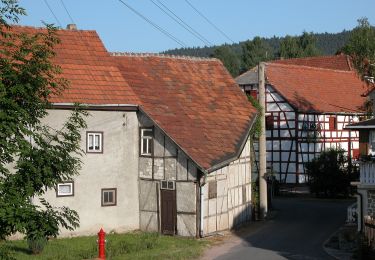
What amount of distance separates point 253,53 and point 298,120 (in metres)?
57.1

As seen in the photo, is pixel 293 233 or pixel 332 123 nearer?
pixel 293 233

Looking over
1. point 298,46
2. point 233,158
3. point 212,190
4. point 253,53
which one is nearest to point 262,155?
point 233,158

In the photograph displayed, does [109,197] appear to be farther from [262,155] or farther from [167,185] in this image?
[262,155]

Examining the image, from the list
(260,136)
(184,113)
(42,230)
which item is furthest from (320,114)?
(42,230)

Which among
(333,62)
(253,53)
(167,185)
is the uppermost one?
(253,53)

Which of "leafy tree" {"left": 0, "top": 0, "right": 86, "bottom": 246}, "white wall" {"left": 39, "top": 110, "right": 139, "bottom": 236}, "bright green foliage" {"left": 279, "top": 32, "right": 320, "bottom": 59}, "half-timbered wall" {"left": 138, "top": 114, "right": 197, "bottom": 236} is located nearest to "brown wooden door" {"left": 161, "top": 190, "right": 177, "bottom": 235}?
"half-timbered wall" {"left": 138, "top": 114, "right": 197, "bottom": 236}

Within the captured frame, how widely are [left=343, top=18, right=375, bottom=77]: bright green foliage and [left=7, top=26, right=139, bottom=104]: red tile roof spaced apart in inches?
712

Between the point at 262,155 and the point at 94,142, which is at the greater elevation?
the point at 94,142

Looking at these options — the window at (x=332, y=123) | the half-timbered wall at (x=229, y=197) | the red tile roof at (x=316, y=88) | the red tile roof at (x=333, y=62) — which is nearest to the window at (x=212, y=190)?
the half-timbered wall at (x=229, y=197)

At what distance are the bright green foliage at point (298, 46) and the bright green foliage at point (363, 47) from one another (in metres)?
51.0

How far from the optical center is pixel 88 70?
26516 mm

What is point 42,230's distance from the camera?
8.96 meters

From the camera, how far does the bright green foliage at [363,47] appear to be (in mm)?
39281

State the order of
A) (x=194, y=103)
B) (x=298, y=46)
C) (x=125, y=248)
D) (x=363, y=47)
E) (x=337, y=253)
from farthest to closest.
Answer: (x=298, y=46)
(x=363, y=47)
(x=194, y=103)
(x=337, y=253)
(x=125, y=248)
